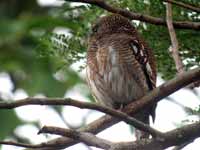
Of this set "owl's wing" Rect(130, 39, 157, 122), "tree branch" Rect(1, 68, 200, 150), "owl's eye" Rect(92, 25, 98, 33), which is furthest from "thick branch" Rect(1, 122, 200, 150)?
"owl's eye" Rect(92, 25, 98, 33)

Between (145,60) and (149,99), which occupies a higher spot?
(145,60)

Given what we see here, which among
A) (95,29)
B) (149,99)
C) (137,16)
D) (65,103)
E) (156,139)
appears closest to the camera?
(65,103)

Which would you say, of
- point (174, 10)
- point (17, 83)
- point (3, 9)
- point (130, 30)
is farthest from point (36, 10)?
point (174, 10)

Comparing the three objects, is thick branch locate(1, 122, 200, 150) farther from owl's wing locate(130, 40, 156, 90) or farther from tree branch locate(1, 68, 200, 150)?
owl's wing locate(130, 40, 156, 90)

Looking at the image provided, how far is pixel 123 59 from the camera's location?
515 centimetres

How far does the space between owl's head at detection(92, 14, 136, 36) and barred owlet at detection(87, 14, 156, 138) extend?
0.02m

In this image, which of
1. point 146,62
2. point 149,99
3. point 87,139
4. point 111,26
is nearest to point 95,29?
point 111,26

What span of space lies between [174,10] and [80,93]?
3.37 metres

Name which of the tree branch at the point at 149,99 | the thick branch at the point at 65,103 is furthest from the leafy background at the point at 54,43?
the thick branch at the point at 65,103

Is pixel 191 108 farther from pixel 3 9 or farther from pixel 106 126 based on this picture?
pixel 3 9

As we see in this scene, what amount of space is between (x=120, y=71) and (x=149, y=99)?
3.92 feet

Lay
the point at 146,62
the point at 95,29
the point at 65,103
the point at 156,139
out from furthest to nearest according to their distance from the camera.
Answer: the point at 95,29 → the point at 146,62 → the point at 156,139 → the point at 65,103

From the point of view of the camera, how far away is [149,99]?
396 cm

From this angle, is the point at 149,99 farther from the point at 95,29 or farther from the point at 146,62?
the point at 95,29
